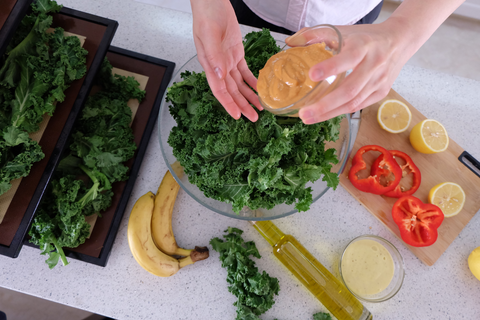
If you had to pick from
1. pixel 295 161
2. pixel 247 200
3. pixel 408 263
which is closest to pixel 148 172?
pixel 247 200

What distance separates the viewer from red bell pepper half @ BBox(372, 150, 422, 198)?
4.51 feet

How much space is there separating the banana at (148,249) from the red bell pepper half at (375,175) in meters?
0.73

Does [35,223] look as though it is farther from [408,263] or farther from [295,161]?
[408,263]

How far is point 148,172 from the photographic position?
4.68 feet

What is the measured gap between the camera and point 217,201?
3.87ft

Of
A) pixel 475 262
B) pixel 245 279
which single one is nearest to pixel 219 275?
pixel 245 279

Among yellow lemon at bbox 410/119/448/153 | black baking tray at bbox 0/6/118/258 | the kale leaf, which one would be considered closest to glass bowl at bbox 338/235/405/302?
the kale leaf

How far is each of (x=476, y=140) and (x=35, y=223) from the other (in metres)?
1.96

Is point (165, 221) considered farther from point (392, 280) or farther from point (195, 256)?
point (392, 280)

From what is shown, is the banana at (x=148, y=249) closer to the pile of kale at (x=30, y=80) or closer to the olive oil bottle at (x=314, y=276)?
the olive oil bottle at (x=314, y=276)

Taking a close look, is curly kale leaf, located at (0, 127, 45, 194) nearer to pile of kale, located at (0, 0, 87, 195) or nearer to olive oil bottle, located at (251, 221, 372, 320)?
pile of kale, located at (0, 0, 87, 195)

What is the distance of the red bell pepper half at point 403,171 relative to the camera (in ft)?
4.51

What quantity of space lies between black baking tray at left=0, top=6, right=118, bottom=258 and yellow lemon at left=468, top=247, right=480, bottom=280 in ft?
5.60

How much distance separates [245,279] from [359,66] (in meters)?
0.92
